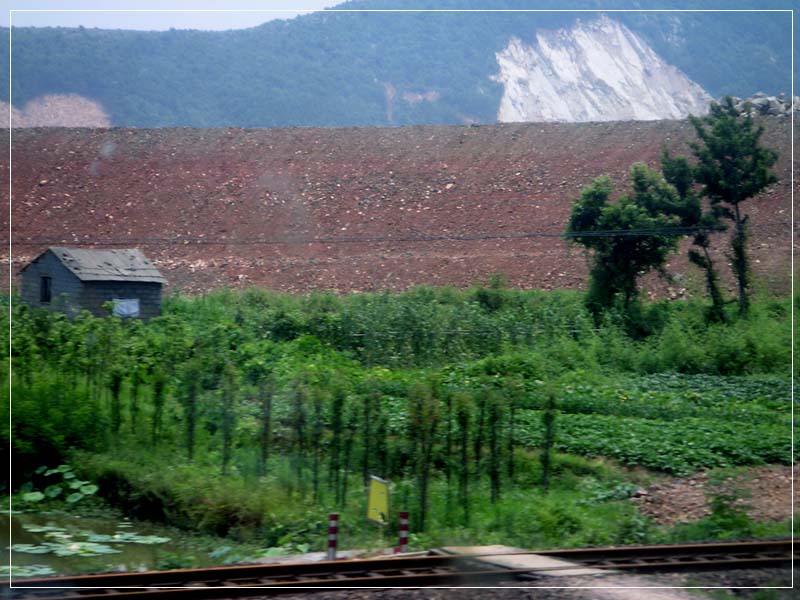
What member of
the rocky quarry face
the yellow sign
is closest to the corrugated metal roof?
the yellow sign

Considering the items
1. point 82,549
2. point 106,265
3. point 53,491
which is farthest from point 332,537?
point 106,265

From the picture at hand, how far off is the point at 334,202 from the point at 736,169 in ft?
38.5

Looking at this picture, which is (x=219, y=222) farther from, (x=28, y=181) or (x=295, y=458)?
(x=295, y=458)

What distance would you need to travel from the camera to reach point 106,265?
15.6 m

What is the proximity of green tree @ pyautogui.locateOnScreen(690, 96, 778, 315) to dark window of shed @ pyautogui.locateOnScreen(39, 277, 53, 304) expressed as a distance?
15.0 metres

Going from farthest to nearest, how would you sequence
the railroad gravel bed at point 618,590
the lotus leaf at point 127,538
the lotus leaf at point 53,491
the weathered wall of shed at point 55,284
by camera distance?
the weathered wall of shed at point 55,284, the lotus leaf at point 53,491, the lotus leaf at point 127,538, the railroad gravel bed at point 618,590

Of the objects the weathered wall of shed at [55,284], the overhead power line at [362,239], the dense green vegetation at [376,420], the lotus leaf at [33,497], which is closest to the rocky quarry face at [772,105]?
the overhead power line at [362,239]

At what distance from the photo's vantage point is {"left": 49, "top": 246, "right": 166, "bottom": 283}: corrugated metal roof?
49.8 feet

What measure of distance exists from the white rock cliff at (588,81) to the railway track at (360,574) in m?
18.4

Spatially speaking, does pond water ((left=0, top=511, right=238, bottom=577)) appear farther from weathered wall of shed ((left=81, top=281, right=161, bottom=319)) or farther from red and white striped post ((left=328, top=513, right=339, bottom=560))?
weathered wall of shed ((left=81, top=281, right=161, bottom=319))

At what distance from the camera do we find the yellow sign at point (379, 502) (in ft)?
25.1

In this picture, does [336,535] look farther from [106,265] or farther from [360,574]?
[106,265]

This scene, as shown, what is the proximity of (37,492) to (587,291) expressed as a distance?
13900 millimetres

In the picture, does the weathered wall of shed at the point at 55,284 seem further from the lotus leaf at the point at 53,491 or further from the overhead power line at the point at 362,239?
the lotus leaf at the point at 53,491
